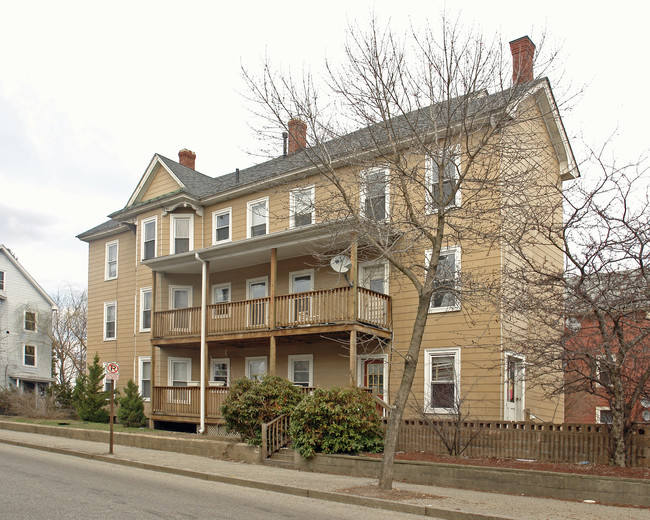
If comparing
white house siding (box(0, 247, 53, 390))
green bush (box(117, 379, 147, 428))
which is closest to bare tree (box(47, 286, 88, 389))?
white house siding (box(0, 247, 53, 390))

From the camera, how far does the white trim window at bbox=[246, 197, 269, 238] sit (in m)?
22.7

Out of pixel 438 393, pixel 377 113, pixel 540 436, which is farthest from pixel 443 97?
pixel 438 393

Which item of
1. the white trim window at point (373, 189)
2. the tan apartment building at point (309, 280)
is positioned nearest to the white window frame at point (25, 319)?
the tan apartment building at point (309, 280)

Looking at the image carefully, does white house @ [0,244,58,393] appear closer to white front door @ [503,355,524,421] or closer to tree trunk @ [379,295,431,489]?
white front door @ [503,355,524,421]

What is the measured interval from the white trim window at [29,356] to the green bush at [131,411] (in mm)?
22121

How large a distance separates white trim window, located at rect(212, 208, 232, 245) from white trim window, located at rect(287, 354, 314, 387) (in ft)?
17.1

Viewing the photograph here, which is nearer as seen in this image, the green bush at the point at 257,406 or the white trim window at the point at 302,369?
the green bush at the point at 257,406

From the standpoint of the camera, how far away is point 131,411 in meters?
23.4

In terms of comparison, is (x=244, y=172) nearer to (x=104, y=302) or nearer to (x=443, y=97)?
(x=104, y=302)

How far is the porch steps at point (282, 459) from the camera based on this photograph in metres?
15.0

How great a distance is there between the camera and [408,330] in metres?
18.4

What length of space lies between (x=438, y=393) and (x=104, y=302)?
16.6 metres

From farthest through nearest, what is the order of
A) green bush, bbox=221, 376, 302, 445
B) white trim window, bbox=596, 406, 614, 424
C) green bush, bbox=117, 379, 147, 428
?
green bush, bbox=117, 379, 147, 428, white trim window, bbox=596, 406, 614, 424, green bush, bbox=221, 376, 302, 445

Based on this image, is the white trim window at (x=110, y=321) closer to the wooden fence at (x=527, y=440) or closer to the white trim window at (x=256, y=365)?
the white trim window at (x=256, y=365)
